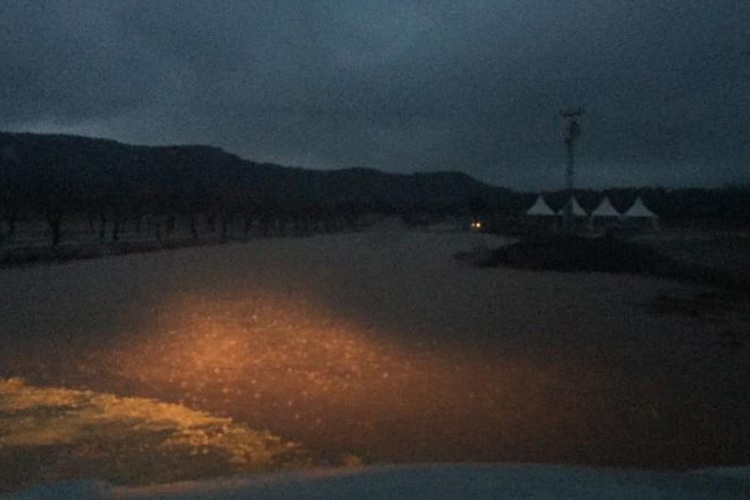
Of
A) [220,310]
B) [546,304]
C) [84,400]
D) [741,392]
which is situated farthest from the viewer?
[546,304]

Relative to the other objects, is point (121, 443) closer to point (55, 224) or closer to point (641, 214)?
point (55, 224)

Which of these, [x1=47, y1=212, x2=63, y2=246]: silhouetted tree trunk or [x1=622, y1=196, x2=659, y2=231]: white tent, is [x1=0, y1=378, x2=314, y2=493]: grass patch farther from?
[x1=622, y1=196, x2=659, y2=231]: white tent

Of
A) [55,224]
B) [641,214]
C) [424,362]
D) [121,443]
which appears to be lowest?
[424,362]

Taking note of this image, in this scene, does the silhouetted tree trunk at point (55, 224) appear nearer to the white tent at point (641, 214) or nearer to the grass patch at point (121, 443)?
the grass patch at point (121, 443)

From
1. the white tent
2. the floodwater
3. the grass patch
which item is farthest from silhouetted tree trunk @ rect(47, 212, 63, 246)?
the white tent

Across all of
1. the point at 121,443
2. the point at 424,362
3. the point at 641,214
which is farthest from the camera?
the point at 641,214

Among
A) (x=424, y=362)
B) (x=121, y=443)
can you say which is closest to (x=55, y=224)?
(x=424, y=362)

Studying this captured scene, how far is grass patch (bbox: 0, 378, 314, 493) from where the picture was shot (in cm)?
834

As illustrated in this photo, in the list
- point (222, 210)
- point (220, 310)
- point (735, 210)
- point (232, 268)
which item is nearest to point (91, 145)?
point (222, 210)

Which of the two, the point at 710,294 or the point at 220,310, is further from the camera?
the point at 710,294

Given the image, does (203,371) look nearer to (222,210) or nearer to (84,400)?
(84,400)

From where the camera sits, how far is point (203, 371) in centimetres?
1413

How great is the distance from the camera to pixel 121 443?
31.1 feet

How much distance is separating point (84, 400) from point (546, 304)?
1608 cm
